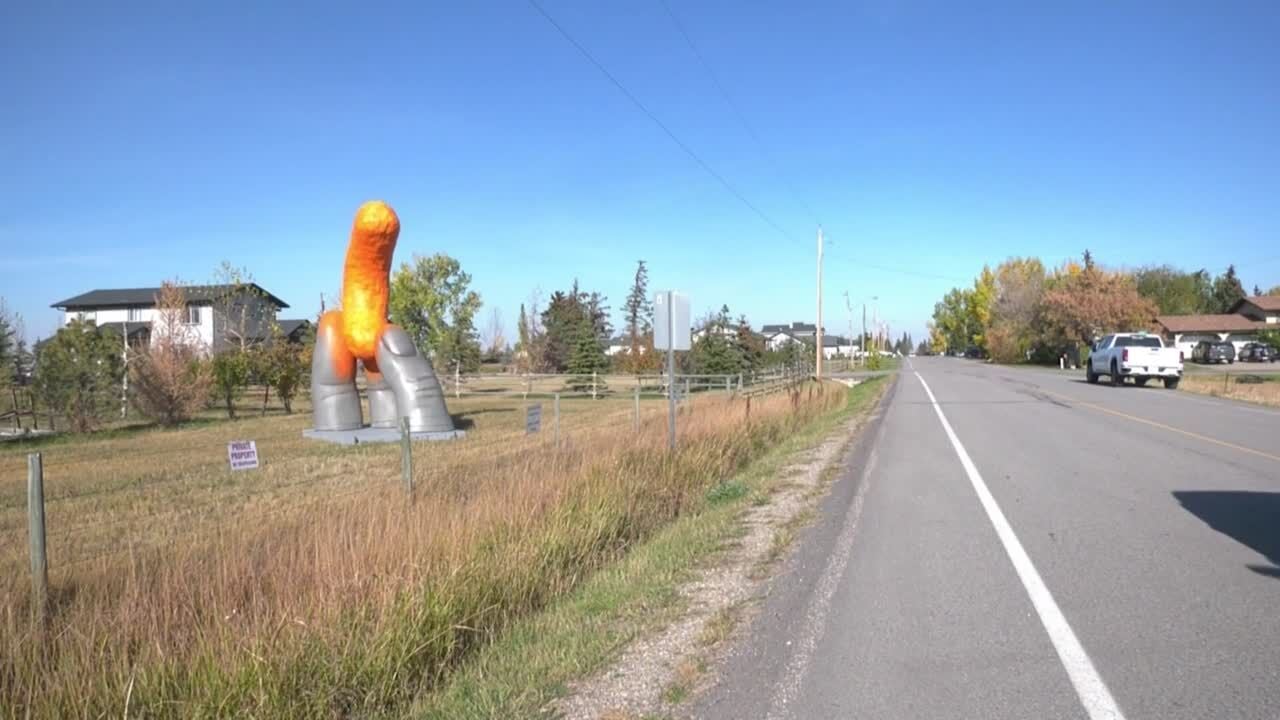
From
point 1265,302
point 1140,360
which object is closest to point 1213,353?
point 1265,302

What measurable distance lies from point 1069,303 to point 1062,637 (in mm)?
75027

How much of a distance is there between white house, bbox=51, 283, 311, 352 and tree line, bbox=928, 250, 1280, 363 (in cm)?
6074

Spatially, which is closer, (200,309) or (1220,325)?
(200,309)

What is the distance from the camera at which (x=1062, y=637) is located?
16.6ft

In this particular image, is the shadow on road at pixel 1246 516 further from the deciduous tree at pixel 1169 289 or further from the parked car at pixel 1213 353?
the deciduous tree at pixel 1169 289

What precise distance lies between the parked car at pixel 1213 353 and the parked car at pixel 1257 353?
9.01 feet

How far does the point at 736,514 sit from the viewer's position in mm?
9461

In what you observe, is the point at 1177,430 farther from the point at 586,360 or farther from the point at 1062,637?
the point at 586,360

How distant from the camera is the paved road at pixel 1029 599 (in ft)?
14.1

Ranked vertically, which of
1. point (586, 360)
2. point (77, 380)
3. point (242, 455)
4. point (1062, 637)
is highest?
point (586, 360)

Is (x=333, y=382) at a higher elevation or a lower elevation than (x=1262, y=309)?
lower

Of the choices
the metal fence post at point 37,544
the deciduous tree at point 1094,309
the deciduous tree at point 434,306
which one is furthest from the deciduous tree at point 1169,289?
the metal fence post at point 37,544

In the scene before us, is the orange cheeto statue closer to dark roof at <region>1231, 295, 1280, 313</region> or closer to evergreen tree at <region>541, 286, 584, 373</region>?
evergreen tree at <region>541, 286, 584, 373</region>

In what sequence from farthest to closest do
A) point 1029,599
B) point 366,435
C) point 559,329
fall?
1. point 559,329
2. point 366,435
3. point 1029,599
